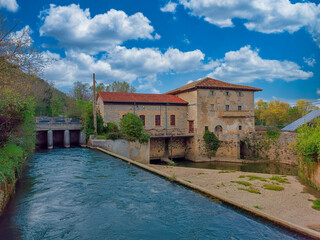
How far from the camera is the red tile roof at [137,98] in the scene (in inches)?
998

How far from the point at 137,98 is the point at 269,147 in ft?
51.4

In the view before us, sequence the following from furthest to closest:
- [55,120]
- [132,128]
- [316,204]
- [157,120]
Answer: [55,120] → [157,120] → [132,128] → [316,204]

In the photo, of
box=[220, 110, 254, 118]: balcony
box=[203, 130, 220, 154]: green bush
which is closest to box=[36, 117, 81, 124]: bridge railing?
box=[203, 130, 220, 154]: green bush

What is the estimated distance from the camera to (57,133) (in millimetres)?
29641

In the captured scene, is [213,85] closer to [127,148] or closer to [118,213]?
[127,148]

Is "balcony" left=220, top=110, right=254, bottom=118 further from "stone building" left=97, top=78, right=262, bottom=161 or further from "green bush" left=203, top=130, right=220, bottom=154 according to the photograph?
"green bush" left=203, top=130, right=220, bottom=154

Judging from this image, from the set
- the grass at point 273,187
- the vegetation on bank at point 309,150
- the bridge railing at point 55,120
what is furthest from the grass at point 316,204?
the bridge railing at point 55,120

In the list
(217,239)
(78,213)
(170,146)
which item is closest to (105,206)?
(78,213)

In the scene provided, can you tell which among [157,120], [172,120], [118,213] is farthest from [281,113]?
[118,213]

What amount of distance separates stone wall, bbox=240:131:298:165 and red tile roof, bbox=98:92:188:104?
8962mm

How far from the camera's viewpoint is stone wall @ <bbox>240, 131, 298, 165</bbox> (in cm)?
2481

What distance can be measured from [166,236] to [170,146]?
21788 millimetres

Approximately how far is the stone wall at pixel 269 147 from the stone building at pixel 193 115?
1.61m

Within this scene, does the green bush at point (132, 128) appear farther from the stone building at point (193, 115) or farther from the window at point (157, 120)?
the window at point (157, 120)
